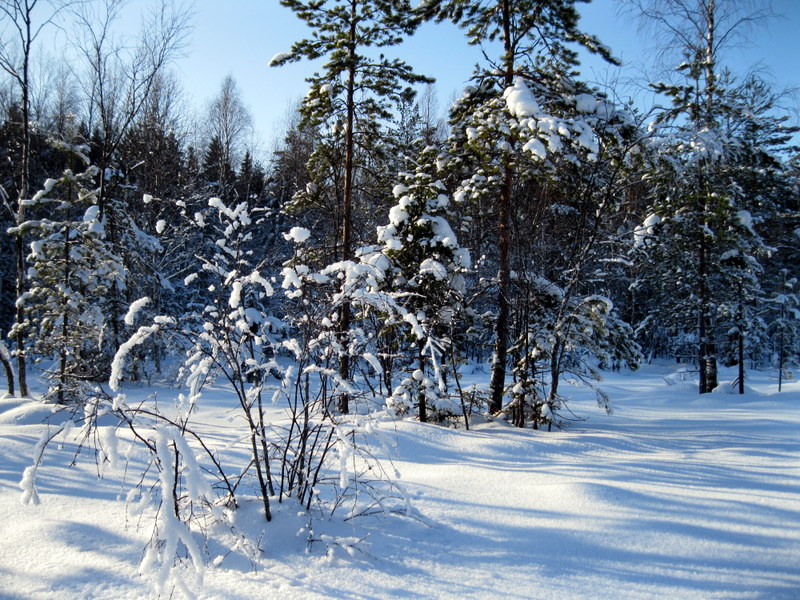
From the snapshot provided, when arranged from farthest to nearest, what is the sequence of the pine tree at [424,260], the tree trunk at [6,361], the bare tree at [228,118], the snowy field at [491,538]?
the bare tree at [228,118] → the tree trunk at [6,361] → the pine tree at [424,260] → the snowy field at [491,538]

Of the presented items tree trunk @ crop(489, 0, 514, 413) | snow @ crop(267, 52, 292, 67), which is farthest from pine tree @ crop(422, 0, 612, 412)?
snow @ crop(267, 52, 292, 67)

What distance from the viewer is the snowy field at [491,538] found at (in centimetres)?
278

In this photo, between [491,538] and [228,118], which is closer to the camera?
[491,538]

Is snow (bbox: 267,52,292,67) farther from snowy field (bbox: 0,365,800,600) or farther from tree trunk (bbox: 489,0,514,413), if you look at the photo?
snowy field (bbox: 0,365,800,600)

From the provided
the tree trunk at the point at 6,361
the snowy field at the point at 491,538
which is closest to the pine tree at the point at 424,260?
the snowy field at the point at 491,538

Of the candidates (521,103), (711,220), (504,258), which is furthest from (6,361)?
(711,220)

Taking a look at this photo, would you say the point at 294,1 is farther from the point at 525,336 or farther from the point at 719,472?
the point at 719,472

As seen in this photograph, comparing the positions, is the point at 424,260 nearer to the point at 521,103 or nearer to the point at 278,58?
the point at 521,103

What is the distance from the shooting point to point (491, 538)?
3.31 m

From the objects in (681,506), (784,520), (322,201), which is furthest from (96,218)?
(784,520)

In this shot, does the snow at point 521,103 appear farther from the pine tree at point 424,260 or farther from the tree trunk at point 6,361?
the tree trunk at point 6,361

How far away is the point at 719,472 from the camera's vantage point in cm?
479

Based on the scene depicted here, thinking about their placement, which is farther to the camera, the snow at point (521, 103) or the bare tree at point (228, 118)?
the bare tree at point (228, 118)

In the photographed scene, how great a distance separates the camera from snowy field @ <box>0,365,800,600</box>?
2781mm
